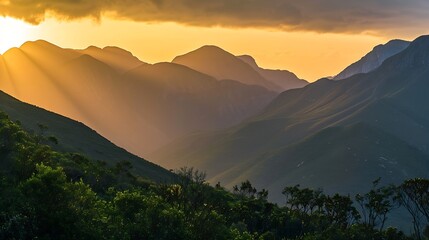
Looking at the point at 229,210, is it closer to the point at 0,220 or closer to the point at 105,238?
the point at 105,238

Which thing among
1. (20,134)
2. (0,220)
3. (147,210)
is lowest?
(0,220)

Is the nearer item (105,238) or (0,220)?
(0,220)

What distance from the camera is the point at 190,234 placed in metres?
65.4

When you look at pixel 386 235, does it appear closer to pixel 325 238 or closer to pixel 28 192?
pixel 325 238

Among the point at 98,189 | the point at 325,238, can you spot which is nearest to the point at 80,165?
the point at 98,189

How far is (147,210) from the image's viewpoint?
2586 inches

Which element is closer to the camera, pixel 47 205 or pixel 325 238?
pixel 47 205

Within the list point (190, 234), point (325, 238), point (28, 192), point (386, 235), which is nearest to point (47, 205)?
point (28, 192)

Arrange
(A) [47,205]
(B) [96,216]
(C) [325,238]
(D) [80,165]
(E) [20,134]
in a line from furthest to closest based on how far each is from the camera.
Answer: (D) [80,165] → (E) [20,134] → (C) [325,238] → (B) [96,216] → (A) [47,205]

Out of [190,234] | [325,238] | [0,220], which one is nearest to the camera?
[0,220]

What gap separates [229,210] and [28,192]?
264 feet

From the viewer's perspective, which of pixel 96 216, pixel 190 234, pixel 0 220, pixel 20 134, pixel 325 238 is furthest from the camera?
pixel 20 134

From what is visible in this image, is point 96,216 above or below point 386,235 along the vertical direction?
below

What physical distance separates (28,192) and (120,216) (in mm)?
14832
